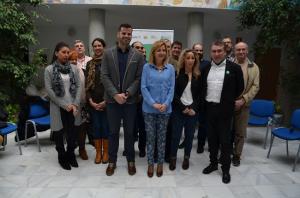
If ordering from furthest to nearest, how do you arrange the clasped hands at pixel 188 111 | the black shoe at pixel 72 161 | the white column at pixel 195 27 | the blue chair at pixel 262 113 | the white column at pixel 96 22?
the white column at pixel 195 27 → the white column at pixel 96 22 → the blue chair at pixel 262 113 → the black shoe at pixel 72 161 → the clasped hands at pixel 188 111

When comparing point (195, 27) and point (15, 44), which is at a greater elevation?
point (195, 27)

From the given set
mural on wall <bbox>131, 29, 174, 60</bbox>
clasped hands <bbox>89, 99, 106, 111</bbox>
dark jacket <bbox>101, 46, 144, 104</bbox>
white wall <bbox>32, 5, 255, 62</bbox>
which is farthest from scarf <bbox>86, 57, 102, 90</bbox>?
white wall <bbox>32, 5, 255, 62</bbox>

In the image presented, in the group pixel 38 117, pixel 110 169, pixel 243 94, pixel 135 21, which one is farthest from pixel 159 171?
pixel 135 21

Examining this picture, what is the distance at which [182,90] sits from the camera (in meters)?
4.12

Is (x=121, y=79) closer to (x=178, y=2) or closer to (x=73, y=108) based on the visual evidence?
(x=73, y=108)

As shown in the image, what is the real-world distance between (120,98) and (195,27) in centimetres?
557

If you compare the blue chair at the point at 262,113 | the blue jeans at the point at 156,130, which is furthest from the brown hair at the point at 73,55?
the blue chair at the point at 262,113

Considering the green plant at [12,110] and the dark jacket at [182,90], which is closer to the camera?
the dark jacket at [182,90]

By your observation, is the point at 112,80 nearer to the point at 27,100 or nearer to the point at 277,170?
the point at 27,100

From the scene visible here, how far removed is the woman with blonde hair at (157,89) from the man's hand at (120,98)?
0.25m

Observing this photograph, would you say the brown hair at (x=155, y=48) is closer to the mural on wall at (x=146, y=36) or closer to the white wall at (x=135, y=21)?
the mural on wall at (x=146, y=36)

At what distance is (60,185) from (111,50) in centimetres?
188

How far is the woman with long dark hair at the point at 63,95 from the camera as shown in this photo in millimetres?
4121

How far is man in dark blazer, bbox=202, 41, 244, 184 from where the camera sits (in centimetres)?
389
